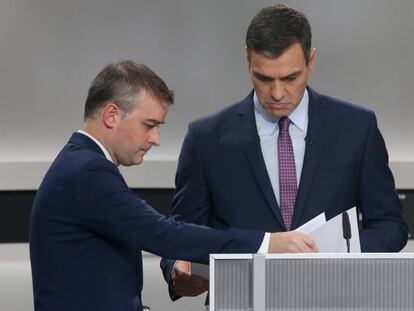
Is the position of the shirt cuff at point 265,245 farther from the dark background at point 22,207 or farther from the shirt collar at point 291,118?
the dark background at point 22,207

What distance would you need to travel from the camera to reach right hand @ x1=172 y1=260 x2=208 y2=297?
2.22 m

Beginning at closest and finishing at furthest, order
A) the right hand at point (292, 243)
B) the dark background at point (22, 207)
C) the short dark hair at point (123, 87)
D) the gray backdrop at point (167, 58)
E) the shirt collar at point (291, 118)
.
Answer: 1. the right hand at point (292, 243)
2. the short dark hair at point (123, 87)
3. the shirt collar at point (291, 118)
4. the gray backdrop at point (167, 58)
5. the dark background at point (22, 207)

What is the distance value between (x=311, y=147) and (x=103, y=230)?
56cm

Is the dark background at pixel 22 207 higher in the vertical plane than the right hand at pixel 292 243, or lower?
higher

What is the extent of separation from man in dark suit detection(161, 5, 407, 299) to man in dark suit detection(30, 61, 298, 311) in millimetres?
266

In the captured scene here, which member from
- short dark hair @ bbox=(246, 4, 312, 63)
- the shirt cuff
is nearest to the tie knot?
short dark hair @ bbox=(246, 4, 312, 63)

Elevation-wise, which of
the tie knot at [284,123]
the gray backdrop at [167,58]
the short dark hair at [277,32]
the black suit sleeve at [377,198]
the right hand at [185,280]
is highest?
the gray backdrop at [167,58]

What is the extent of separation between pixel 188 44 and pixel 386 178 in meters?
1.97

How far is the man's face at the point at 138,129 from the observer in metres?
2.05

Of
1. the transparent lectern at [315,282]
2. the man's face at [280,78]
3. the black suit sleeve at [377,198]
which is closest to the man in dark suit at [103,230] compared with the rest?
the transparent lectern at [315,282]

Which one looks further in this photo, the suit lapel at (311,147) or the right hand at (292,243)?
the suit lapel at (311,147)

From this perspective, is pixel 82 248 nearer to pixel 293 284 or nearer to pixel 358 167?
pixel 293 284

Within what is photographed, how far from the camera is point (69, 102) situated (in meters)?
4.13

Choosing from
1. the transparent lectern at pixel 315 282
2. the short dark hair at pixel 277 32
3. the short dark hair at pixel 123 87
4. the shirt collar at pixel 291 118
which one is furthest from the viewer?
the shirt collar at pixel 291 118
